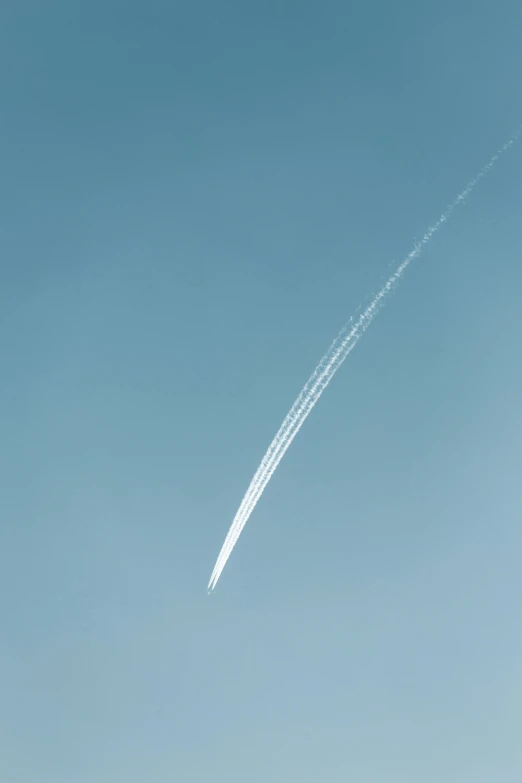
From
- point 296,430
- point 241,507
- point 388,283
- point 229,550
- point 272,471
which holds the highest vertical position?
point 388,283

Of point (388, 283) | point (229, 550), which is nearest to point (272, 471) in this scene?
point (229, 550)

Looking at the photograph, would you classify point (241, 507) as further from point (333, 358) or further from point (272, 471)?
point (333, 358)

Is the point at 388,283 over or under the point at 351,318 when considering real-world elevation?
over

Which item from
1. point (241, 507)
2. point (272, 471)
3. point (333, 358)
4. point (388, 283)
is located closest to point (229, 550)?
point (241, 507)

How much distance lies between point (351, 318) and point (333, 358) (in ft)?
5.41

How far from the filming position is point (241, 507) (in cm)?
2069

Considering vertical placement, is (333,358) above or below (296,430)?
above

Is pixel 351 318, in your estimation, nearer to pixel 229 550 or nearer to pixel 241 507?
pixel 241 507

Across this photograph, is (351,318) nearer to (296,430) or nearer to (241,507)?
(296,430)

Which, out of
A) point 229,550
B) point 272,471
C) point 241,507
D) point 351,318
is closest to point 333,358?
point 351,318

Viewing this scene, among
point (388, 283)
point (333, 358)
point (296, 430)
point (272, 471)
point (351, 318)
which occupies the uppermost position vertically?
point (388, 283)

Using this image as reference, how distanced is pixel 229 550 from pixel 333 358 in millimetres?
8220

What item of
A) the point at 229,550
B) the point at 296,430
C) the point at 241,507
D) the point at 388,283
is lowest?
the point at 229,550

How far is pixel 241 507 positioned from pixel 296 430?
3.56m
